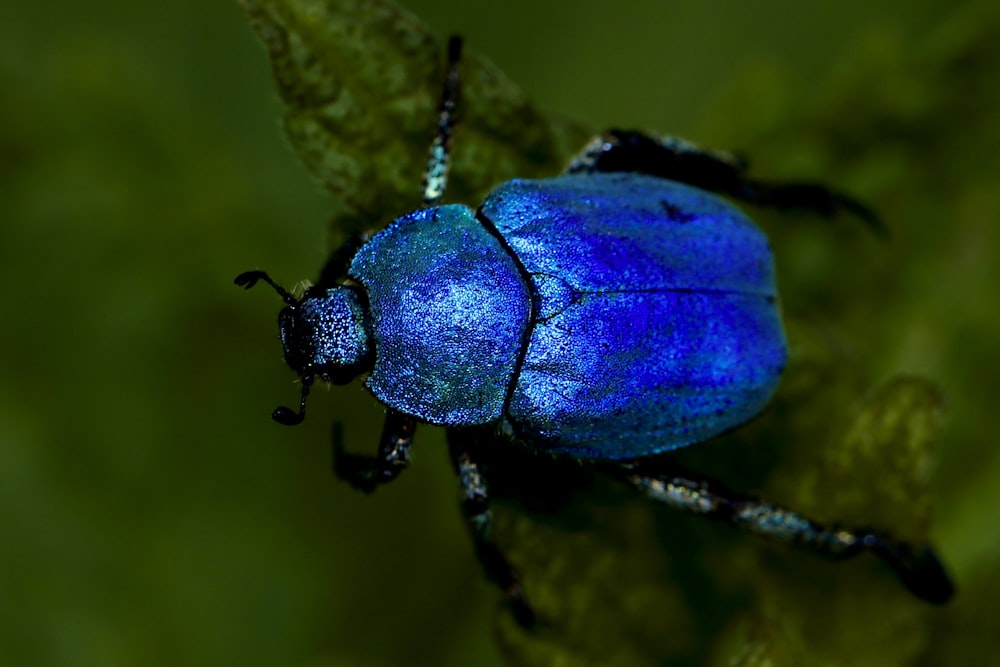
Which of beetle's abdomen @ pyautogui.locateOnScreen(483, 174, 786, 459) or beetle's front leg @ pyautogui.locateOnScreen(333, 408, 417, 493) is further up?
beetle's abdomen @ pyautogui.locateOnScreen(483, 174, 786, 459)

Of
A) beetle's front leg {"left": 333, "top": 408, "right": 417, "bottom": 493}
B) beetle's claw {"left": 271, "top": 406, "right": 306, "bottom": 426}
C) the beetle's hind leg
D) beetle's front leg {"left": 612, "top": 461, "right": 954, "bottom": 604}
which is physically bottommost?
beetle's front leg {"left": 333, "top": 408, "right": 417, "bottom": 493}

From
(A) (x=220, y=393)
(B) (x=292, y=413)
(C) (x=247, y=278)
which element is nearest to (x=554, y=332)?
(B) (x=292, y=413)

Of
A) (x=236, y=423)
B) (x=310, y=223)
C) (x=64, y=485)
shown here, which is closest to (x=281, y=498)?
(x=236, y=423)

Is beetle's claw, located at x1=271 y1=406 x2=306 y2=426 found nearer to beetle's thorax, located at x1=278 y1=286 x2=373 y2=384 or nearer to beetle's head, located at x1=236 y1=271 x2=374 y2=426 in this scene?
beetle's head, located at x1=236 y1=271 x2=374 y2=426

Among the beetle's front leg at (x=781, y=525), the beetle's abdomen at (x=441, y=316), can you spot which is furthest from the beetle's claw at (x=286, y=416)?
the beetle's front leg at (x=781, y=525)

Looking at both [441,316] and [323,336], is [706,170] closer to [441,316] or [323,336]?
[441,316]

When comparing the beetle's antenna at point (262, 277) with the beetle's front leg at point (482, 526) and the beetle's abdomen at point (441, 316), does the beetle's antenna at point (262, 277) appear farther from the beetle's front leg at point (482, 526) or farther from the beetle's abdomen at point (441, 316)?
the beetle's front leg at point (482, 526)

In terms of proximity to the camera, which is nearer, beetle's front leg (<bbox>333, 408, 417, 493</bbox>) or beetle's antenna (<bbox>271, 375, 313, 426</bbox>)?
beetle's antenna (<bbox>271, 375, 313, 426</bbox>)

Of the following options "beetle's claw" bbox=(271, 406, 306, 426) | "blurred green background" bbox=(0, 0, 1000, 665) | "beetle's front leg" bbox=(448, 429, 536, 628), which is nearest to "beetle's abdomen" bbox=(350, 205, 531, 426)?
"beetle's front leg" bbox=(448, 429, 536, 628)
